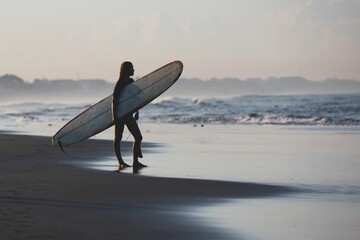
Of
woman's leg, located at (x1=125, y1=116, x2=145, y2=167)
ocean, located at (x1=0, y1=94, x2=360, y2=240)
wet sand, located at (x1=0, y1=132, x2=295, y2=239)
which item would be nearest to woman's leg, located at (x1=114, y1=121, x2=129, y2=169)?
woman's leg, located at (x1=125, y1=116, x2=145, y2=167)

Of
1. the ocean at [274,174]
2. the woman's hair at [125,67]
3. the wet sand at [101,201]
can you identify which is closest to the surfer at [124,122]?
the woman's hair at [125,67]

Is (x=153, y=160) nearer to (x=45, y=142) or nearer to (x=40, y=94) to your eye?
(x=45, y=142)

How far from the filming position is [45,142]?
1833 cm

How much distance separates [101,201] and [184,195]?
107 centimetres

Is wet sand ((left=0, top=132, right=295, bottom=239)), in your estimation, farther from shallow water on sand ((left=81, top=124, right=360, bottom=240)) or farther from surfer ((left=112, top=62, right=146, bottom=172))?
surfer ((left=112, top=62, right=146, bottom=172))

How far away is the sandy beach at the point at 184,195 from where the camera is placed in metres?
6.20

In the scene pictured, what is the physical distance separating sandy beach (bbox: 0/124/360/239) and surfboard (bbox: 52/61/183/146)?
52cm

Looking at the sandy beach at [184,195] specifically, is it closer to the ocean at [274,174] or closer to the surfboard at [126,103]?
the ocean at [274,174]

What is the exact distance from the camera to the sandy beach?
620cm

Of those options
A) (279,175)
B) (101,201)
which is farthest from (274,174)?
(101,201)

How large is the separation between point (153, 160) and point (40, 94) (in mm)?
116809

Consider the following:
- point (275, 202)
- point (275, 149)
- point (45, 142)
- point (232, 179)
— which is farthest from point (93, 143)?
point (275, 202)

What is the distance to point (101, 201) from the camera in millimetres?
7863

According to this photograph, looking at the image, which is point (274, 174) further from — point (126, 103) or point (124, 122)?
point (126, 103)
